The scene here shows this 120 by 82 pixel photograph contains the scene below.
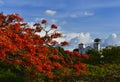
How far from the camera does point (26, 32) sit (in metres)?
21.8

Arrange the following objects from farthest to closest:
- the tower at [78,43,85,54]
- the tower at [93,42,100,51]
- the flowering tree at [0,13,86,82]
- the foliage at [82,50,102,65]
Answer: the tower at [78,43,85,54]
the tower at [93,42,100,51]
the foliage at [82,50,102,65]
the flowering tree at [0,13,86,82]

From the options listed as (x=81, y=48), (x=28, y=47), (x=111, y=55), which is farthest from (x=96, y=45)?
(x=28, y=47)

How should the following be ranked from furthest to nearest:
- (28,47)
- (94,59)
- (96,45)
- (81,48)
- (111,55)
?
(81,48) < (96,45) < (111,55) < (94,59) < (28,47)

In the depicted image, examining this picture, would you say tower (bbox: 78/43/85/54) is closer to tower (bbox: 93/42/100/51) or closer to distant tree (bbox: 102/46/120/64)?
tower (bbox: 93/42/100/51)

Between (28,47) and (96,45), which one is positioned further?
(96,45)

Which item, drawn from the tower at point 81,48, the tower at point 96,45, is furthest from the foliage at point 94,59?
the tower at point 81,48

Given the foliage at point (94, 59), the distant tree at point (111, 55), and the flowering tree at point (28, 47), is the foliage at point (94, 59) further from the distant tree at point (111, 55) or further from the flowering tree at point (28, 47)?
the flowering tree at point (28, 47)

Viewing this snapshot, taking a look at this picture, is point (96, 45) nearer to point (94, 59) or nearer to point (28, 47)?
point (94, 59)

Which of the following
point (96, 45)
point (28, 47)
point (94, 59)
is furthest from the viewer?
point (96, 45)

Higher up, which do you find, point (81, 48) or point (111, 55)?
point (81, 48)

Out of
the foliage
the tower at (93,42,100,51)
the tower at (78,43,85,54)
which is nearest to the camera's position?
the foliage

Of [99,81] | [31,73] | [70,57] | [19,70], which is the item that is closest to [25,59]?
[31,73]

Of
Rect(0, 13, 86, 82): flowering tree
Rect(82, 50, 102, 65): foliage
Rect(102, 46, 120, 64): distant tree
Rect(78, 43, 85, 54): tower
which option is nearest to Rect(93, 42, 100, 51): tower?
Rect(78, 43, 85, 54): tower

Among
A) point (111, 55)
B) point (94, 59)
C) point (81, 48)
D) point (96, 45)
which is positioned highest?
point (96, 45)
